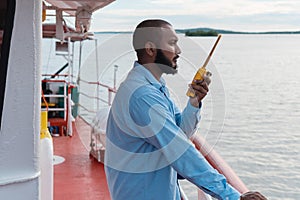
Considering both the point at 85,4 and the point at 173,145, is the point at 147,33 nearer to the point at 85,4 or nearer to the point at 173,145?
the point at 173,145

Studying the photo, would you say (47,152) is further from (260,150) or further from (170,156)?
(260,150)

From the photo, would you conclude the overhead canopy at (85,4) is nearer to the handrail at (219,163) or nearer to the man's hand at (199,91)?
the handrail at (219,163)

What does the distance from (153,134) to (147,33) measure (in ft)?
1.15

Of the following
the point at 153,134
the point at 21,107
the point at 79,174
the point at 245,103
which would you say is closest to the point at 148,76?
the point at 153,134

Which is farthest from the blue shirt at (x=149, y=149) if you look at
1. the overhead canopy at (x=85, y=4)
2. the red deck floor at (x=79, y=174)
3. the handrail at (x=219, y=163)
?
the red deck floor at (x=79, y=174)

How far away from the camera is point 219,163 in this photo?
1.72 metres

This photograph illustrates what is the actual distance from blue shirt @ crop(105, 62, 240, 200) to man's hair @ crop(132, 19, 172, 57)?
69mm

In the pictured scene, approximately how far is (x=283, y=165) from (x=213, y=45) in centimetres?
1191

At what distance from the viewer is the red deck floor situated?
409 centimetres

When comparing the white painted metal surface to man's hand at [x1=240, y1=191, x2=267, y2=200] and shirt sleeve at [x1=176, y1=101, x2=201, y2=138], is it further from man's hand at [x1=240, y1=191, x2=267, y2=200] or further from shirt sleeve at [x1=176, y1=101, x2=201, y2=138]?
Result: man's hand at [x1=240, y1=191, x2=267, y2=200]

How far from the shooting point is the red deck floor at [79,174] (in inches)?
161

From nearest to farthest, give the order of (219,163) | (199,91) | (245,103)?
1. (199,91)
2. (219,163)
3. (245,103)

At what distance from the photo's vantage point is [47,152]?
276 cm

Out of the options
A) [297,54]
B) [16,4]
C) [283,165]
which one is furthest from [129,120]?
[297,54]
